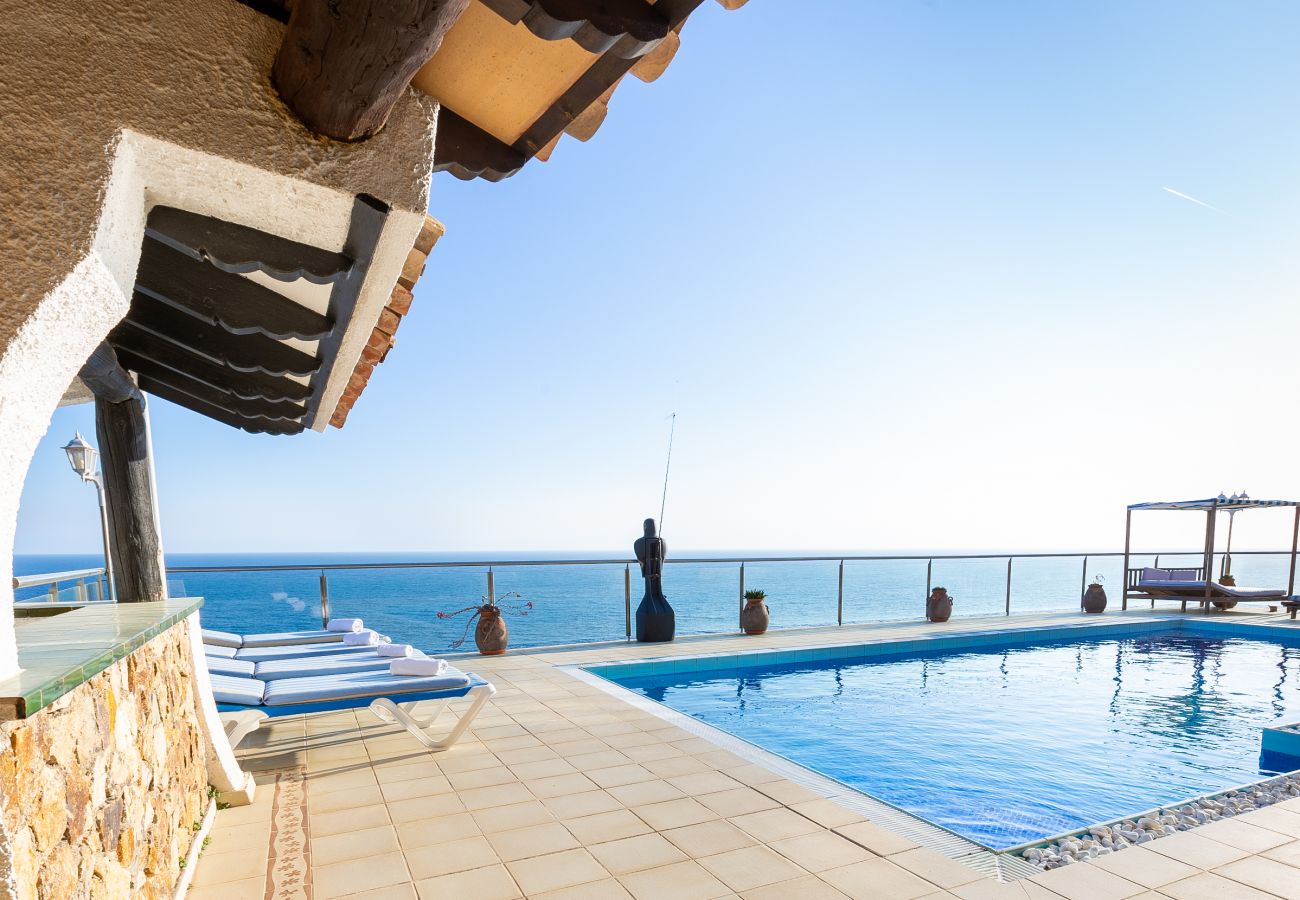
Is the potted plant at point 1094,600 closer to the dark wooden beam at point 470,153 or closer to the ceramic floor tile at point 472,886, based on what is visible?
the ceramic floor tile at point 472,886

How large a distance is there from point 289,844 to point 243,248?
2.37 metres

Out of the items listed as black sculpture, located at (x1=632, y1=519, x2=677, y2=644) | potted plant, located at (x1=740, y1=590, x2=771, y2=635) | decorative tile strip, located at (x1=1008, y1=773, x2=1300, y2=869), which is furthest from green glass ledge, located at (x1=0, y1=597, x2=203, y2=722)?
potted plant, located at (x1=740, y1=590, x2=771, y2=635)

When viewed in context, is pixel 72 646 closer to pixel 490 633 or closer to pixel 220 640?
pixel 220 640

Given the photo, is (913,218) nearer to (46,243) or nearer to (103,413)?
(103,413)

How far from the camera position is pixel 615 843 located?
8.84 feet

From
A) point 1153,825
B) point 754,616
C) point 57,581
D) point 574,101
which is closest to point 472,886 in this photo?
point 574,101

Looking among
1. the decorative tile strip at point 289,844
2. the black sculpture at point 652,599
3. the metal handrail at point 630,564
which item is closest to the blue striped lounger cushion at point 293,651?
the metal handrail at point 630,564

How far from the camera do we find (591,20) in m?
0.98

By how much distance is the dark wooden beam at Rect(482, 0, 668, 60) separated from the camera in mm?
975

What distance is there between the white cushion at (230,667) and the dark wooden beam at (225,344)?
2220 mm

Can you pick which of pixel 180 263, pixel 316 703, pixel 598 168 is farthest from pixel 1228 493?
pixel 180 263

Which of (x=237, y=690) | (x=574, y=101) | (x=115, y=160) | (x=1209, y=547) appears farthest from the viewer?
(x=1209, y=547)

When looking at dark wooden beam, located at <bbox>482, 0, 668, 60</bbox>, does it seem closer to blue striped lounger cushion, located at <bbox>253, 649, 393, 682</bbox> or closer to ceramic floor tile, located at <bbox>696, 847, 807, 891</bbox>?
ceramic floor tile, located at <bbox>696, 847, 807, 891</bbox>

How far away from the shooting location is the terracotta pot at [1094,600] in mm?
11117
